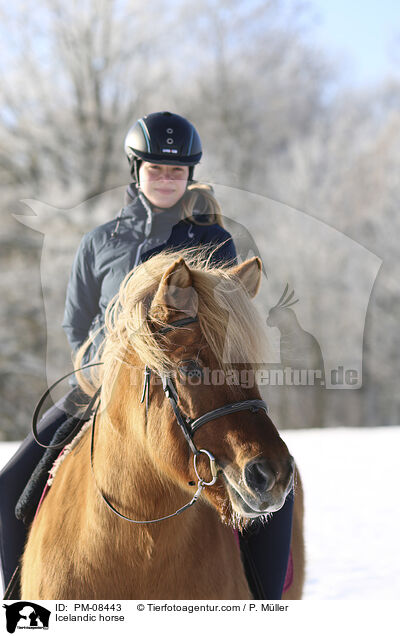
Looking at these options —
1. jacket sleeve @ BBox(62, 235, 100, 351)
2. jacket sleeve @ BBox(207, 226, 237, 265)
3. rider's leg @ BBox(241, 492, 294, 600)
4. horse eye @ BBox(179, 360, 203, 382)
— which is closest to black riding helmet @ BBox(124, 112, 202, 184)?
jacket sleeve @ BBox(207, 226, 237, 265)

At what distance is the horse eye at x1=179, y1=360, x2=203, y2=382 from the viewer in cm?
177

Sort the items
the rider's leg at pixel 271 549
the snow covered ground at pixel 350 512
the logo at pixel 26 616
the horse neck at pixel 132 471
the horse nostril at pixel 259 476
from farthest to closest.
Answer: the snow covered ground at pixel 350 512, the rider's leg at pixel 271 549, the logo at pixel 26 616, the horse neck at pixel 132 471, the horse nostril at pixel 259 476

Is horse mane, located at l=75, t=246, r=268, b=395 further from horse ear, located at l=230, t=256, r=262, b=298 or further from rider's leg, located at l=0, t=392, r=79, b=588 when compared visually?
rider's leg, located at l=0, t=392, r=79, b=588

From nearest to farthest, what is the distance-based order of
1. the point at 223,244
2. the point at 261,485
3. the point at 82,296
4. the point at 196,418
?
the point at 261,485 → the point at 196,418 → the point at 223,244 → the point at 82,296

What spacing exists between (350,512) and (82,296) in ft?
15.9

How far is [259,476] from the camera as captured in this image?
5.37 feet

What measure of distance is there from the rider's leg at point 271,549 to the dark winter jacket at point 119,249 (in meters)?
1.15

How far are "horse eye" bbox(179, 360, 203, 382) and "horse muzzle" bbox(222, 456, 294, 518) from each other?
11.7 inches

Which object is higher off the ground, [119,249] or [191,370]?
[119,249]

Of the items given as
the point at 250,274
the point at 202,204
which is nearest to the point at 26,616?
the point at 250,274

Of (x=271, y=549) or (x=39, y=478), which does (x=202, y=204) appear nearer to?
(x=39, y=478)

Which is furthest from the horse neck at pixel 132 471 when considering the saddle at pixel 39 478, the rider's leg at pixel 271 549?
the rider's leg at pixel 271 549

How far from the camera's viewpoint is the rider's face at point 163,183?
2795mm

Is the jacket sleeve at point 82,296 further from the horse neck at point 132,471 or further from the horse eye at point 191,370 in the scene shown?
the horse eye at point 191,370
